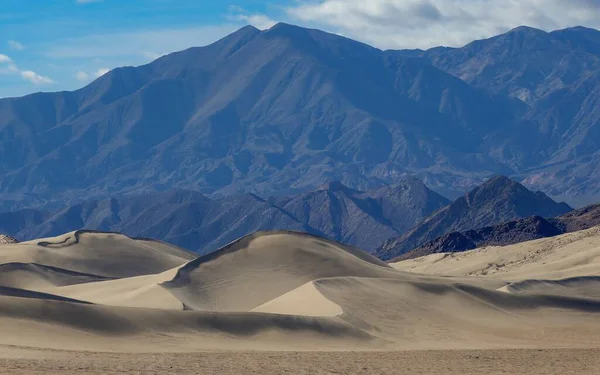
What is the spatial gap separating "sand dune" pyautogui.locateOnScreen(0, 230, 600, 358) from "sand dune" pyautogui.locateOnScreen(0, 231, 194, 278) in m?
0.13

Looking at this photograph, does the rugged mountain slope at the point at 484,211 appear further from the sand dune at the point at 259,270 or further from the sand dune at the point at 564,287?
the sand dune at the point at 259,270

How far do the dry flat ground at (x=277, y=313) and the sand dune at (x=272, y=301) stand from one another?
0.28 ft

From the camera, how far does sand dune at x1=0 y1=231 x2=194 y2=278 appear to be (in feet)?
247

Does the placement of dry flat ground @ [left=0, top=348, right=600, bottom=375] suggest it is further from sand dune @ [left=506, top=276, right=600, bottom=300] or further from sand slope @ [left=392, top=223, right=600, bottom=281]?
sand slope @ [left=392, top=223, right=600, bottom=281]

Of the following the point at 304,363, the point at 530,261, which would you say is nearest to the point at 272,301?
the point at 304,363

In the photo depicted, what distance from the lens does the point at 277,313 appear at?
43.3 meters

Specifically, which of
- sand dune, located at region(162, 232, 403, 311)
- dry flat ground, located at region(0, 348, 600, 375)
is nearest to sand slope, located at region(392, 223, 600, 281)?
sand dune, located at region(162, 232, 403, 311)

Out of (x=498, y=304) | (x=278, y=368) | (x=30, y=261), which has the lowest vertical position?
(x=278, y=368)

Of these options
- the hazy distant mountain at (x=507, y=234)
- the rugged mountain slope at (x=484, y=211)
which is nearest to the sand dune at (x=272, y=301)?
the hazy distant mountain at (x=507, y=234)

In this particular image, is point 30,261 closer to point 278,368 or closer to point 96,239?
point 96,239

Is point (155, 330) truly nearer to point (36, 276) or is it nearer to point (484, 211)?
point (36, 276)

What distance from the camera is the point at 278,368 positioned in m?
29.7

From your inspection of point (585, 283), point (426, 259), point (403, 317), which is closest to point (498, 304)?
point (403, 317)

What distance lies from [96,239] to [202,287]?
27.2 m
